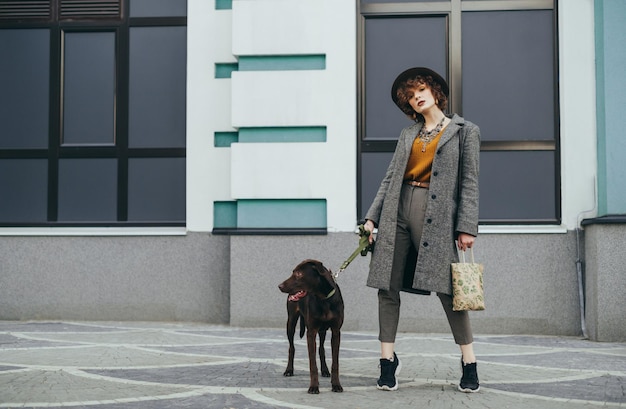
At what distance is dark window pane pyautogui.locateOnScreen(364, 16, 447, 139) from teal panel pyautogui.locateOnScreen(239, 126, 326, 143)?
0.58 meters

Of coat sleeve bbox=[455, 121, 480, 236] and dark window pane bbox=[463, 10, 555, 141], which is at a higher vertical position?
dark window pane bbox=[463, 10, 555, 141]

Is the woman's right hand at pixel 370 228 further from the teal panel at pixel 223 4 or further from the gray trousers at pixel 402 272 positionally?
the teal panel at pixel 223 4

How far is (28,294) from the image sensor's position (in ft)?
30.1

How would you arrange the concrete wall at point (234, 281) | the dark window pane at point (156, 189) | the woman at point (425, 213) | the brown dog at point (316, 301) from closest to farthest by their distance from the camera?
the brown dog at point (316, 301) < the woman at point (425, 213) < the concrete wall at point (234, 281) < the dark window pane at point (156, 189)

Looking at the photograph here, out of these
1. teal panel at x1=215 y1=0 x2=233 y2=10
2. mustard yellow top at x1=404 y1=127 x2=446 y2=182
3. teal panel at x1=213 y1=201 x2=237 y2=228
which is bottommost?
teal panel at x1=213 y1=201 x2=237 y2=228

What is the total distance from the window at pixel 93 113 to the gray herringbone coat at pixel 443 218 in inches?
177

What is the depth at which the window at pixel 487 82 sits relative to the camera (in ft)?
28.5

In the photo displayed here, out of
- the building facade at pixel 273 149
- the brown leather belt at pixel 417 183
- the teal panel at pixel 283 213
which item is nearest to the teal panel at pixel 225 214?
the building facade at pixel 273 149

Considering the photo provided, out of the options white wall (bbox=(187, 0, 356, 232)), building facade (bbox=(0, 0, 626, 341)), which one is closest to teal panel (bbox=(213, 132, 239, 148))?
building facade (bbox=(0, 0, 626, 341))

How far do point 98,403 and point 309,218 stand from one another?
13.6ft

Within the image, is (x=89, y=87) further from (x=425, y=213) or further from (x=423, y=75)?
(x=425, y=213)

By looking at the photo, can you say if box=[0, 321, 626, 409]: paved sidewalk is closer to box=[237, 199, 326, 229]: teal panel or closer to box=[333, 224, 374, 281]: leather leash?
box=[333, 224, 374, 281]: leather leash

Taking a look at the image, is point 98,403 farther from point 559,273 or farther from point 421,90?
point 559,273

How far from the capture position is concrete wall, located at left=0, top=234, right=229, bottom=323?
356 inches
